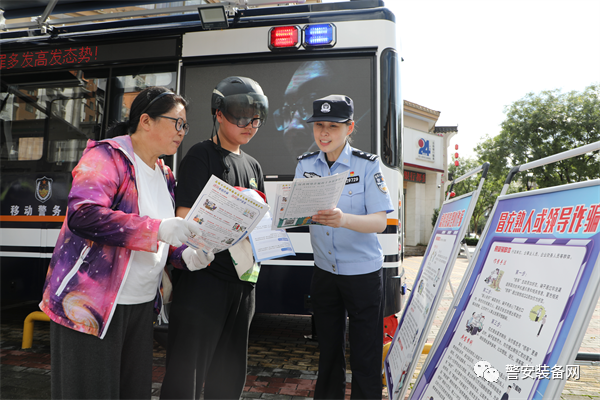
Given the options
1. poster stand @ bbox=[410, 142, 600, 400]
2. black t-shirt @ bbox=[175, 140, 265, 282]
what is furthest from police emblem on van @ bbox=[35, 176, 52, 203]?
poster stand @ bbox=[410, 142, 600, 400]

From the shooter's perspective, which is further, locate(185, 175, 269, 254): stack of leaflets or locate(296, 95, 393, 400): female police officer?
locate(296, 95, 393, 400): female police officer

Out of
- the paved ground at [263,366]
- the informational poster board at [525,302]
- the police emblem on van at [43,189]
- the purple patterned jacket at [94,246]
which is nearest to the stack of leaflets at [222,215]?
the purple patterned jacket at [94,246]

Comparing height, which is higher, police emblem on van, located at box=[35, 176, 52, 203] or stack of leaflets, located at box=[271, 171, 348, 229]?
police emblem on van, located at box=[35, 176, 52, 203]

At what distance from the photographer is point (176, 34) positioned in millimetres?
3680

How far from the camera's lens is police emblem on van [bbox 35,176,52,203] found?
12.6 ft

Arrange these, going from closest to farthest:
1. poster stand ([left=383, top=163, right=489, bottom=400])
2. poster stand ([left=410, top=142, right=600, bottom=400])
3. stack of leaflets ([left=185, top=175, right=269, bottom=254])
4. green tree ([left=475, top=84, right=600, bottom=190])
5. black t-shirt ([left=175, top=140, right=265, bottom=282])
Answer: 1. poster stand ([left=410, top=142, right=600, bottom=400])
2. stack of leaflets ([left=185, top=175, right=269, bottom=254])
3. black t-shirt ([left=175, top=140, right=265, bottom=282])
4. poster stand ([left=383, top=163, right=489, bottom=400])
5. green tree ([left=475, top=84, right=600, bottom=190])

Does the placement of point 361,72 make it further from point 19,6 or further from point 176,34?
point 19,6

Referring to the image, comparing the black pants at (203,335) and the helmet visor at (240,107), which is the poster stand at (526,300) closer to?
the black pants at (203,335)

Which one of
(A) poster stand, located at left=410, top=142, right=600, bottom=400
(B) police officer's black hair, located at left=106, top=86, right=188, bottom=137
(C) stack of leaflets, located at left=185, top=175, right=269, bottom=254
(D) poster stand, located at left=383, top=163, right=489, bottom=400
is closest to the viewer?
(A) poster stand, located at left=410, top=142, right=600, bottom=400

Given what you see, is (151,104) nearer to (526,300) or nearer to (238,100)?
(238,100)

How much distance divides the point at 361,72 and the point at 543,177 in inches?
715

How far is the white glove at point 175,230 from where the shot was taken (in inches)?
58.4

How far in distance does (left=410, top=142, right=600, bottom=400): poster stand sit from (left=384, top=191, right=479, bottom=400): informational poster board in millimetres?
270

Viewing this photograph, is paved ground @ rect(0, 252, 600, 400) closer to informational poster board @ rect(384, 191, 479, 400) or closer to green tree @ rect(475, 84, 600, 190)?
informational poster board @ rect(384, 191, 479, 400)
